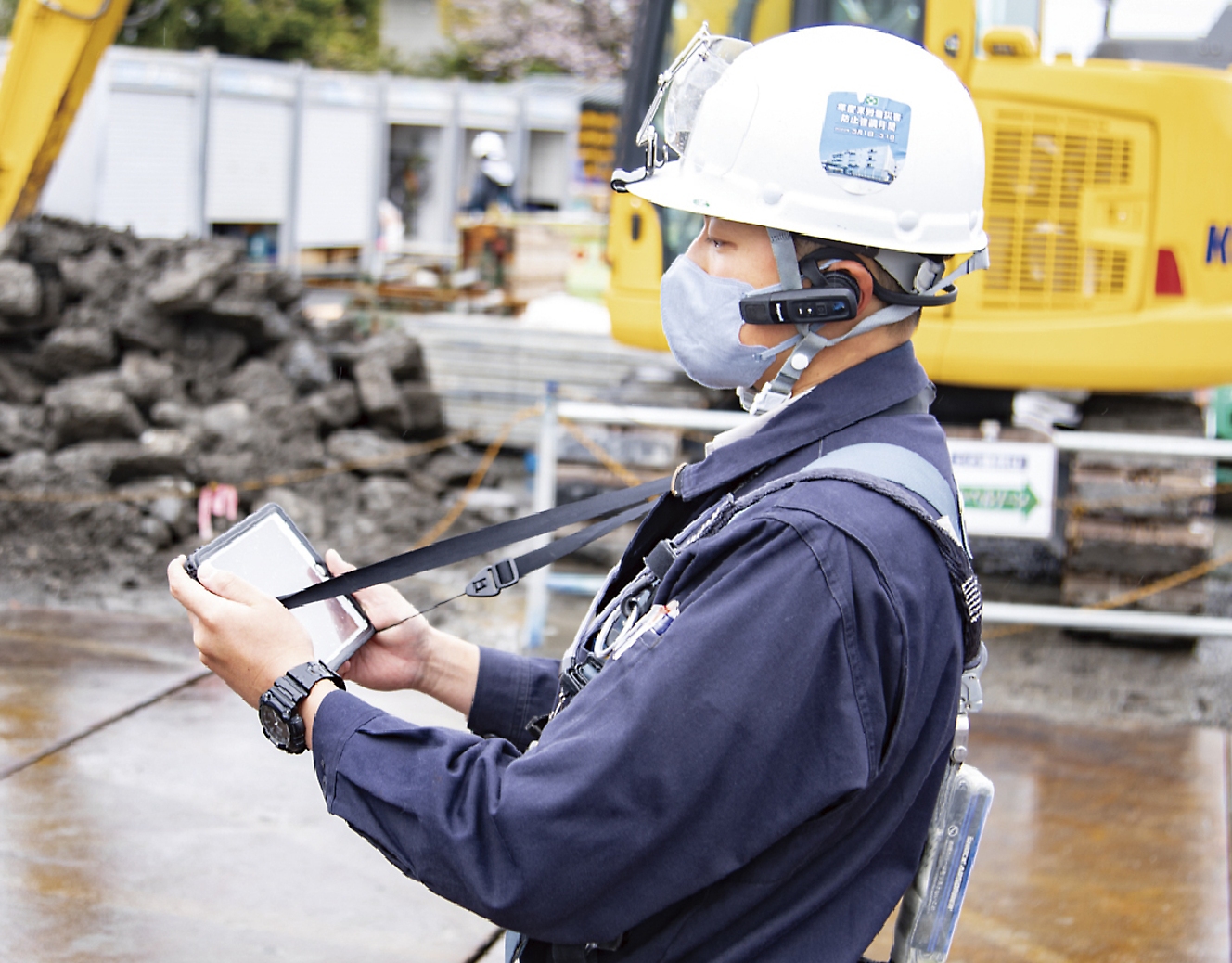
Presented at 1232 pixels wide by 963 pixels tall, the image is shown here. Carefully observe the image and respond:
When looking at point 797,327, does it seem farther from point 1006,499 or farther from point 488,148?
point 488,148

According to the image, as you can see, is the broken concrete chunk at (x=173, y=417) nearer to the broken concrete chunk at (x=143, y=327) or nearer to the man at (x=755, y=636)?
the broken concrete chunk at (x=143, y=327)

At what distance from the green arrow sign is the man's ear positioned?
172 inches

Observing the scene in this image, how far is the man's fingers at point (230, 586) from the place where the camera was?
170 cm

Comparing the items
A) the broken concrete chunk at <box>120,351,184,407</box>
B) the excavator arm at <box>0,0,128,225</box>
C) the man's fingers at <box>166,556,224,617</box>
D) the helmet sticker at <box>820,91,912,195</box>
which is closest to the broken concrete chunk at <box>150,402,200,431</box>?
the broken concrete chunk at <box>120,351,184,407</box>

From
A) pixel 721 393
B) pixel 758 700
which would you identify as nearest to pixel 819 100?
pixel 758 700

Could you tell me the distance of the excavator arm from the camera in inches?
350

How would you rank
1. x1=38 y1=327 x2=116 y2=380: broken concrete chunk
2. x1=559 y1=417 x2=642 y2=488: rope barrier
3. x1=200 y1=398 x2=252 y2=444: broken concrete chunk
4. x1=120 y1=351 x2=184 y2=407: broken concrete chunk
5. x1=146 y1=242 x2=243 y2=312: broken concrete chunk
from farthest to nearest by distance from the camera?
x1=146 y1=242 x2=243 y2=312: broken concrete chunk, x1=38 y1=327 x2=116 y2=380: broken concrete chunk, x1=120 y1=351 x2=184 y2=407: broken concrete chunk, x1=200 y1=398 x2=252 y2=444: broken concrete chunk, x1=559 y1=417 x2=642 y2=488: rope barrier

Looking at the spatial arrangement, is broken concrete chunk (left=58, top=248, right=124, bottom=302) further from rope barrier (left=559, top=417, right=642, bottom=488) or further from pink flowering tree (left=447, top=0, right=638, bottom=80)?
pink flowering tree (left=447, top=0, right=638, bottom=80)

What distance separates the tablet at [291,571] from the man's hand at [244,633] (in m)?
0.21

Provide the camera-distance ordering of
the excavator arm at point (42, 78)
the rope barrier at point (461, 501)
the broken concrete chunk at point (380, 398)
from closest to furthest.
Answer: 1. the rope barrier at point (461, 501)
2. the excavator arm at point (42, 78)
3. the broken concrete chunk at point (380, 398)

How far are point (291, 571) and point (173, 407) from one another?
6810mm

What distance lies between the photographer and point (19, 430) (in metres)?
8.13

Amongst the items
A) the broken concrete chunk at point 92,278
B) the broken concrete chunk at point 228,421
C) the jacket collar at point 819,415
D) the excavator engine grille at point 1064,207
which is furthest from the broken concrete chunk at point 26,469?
the jacket collar at point 819,415

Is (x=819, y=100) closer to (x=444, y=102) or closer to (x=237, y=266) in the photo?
(x=237, y=266)
